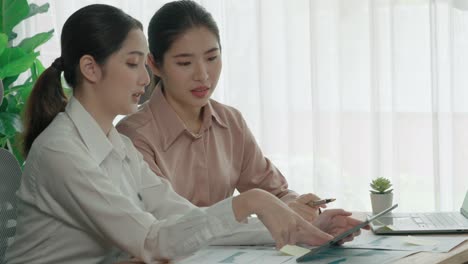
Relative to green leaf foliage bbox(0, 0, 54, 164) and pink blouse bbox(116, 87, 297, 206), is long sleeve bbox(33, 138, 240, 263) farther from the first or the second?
green leaf foliage bbox(0, 0, 54, 164)

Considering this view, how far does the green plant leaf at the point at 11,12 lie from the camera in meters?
3.42

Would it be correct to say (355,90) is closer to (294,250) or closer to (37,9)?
(37,9)

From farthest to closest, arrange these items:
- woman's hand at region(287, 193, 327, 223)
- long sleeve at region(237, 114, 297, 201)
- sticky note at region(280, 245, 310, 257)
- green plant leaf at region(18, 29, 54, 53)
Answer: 1. green plant leaf at region(18, 29, 54, 53)
2. long sleeve at region(237, 114, 297, 201)
3. woman's hand at region(287, 193, 327, 223)
4. sticky note at region(280, 245, 310, 257)

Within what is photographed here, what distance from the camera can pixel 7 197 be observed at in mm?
1756

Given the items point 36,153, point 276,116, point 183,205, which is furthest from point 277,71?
point 36,153

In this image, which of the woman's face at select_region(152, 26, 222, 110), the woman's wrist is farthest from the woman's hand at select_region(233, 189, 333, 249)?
the woman's face at select_region(152, 26, 222, 110)

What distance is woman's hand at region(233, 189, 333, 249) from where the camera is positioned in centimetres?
142

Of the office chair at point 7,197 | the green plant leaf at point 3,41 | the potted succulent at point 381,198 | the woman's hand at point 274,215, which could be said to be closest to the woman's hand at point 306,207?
the potted succulent at point 381,198

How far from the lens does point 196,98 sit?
2119mm

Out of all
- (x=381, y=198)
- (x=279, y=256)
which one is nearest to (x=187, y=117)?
(x=381, y=198)

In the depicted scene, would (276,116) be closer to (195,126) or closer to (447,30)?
(447,30)

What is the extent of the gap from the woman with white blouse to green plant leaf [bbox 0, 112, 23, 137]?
146cm

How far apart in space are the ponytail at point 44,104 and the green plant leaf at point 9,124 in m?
1.44

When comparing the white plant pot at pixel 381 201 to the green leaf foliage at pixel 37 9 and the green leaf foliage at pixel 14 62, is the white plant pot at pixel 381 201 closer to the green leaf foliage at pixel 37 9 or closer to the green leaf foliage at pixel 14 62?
the green leaf foliage at pixel 14 62
